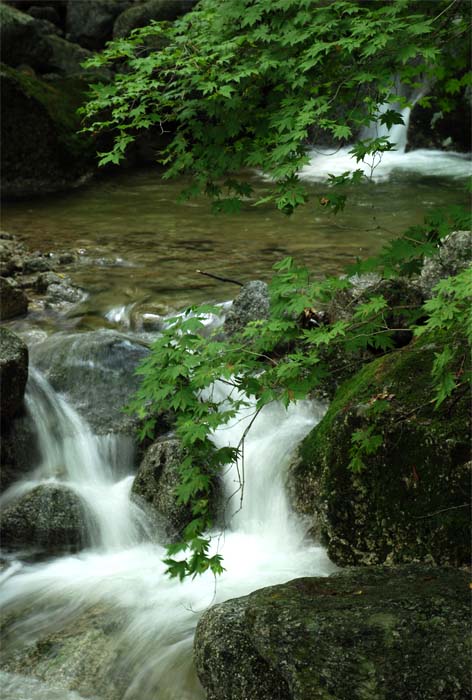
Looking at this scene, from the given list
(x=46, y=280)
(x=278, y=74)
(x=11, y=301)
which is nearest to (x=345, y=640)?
(x=278, y=74)

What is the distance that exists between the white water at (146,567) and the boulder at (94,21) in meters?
19.2

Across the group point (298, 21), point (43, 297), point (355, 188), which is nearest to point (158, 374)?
point (298, 21)

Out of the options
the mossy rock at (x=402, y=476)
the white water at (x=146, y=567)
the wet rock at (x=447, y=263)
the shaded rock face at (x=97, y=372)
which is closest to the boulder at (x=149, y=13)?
the shaded rock face at (x=97, y=372)

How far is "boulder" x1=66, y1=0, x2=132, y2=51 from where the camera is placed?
23469mm

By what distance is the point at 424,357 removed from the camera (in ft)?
16.6

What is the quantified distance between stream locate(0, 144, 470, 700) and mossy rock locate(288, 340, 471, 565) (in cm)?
54

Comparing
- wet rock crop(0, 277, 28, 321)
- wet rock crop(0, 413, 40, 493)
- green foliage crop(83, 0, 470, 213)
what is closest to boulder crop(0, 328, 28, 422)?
wet rock crop(0, 413, 40, 493)

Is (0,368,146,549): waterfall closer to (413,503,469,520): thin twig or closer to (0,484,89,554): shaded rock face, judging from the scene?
(0,484,89,554): shaded rock face

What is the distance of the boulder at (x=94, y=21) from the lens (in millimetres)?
23469

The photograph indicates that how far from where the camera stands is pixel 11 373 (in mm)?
6676

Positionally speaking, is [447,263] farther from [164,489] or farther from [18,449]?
[18,449]

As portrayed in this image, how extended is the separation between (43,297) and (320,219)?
4.61m

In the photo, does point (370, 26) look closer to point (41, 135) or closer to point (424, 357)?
point (424, 357)

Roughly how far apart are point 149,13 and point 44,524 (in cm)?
1854
